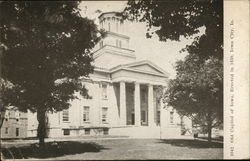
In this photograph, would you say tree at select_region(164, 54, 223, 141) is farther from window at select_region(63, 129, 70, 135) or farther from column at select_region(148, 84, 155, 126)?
window at select_region(63, 129, 70, 135)

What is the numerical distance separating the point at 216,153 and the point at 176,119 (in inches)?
68.5

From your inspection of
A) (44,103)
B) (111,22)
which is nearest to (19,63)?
(44,103)

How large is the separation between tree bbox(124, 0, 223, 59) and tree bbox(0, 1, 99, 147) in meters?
1.17

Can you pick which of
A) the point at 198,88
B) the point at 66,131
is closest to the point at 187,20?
the point at 198,88

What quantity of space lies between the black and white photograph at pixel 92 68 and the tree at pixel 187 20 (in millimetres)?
18

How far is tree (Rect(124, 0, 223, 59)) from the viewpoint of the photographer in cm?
591

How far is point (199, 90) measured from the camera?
6414 millimetres

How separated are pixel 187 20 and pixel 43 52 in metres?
2.65

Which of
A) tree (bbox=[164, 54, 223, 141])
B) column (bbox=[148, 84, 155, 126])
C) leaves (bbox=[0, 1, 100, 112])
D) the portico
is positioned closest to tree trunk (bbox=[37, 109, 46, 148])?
leaves (bbox=[0, 1, 100, 112])

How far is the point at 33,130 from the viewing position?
18.5 ft

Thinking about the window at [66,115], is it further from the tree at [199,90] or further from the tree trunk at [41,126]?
the tree at [199,90]

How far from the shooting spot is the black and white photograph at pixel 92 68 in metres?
5.27

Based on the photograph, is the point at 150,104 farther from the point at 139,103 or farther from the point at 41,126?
the point at 41,126

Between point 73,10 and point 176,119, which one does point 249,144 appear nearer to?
point 176,119
